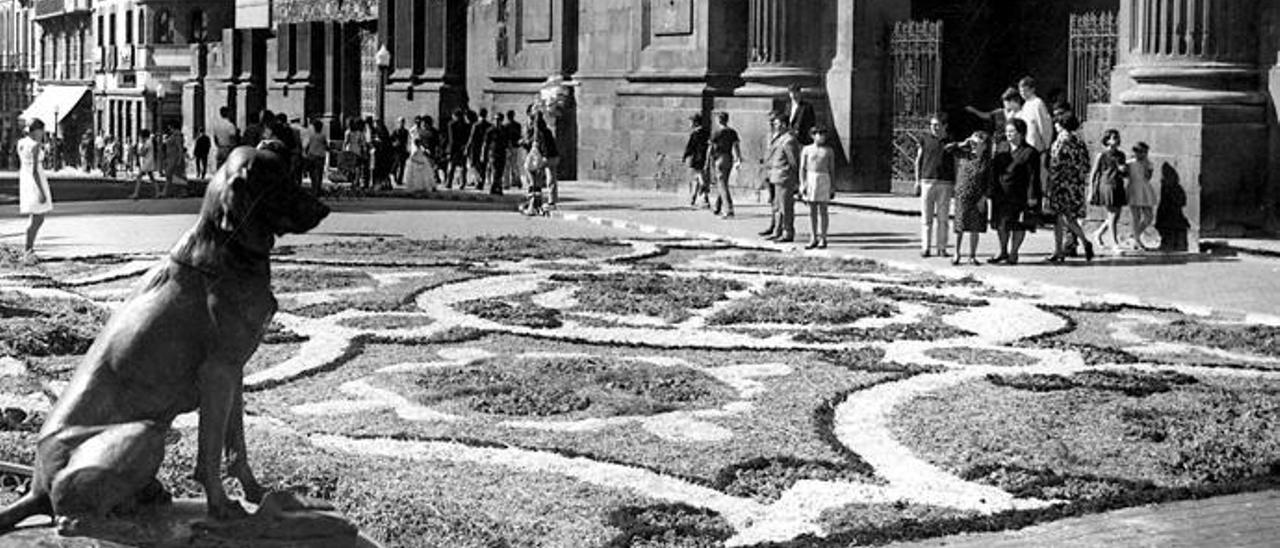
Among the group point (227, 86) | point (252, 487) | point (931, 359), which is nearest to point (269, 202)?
point (252, 487)

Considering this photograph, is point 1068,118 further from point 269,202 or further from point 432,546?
point 269,202

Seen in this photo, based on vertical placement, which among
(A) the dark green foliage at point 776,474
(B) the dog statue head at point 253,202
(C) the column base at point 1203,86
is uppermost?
(C) the column base at point 1203,86

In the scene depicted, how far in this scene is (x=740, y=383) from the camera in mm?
Answer: 11023

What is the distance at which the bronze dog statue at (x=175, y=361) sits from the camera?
17.8 feet

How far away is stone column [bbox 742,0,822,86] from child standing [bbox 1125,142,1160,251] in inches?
378

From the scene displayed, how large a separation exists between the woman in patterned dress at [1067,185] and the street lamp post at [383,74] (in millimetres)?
27853

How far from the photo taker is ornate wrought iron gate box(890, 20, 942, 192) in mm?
29984

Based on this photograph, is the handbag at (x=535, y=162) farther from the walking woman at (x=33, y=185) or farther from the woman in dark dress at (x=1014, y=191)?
the woman in dark dress at (x=1014, y=191)

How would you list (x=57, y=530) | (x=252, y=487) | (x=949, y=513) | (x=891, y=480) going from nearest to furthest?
(x=57, y=530), (x=252, y=487), (x=949, y=513), (x=891, y=480)

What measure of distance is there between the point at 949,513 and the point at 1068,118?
→ 44.1 ft

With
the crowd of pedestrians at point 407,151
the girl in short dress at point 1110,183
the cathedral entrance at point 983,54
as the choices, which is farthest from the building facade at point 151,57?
the girl in short dress at point 1110,183

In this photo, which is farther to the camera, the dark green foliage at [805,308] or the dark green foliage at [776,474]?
the dark green foliage at [805,308]

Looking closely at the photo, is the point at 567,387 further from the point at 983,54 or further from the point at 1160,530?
the point at 983,54

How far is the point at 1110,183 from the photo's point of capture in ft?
69.2
